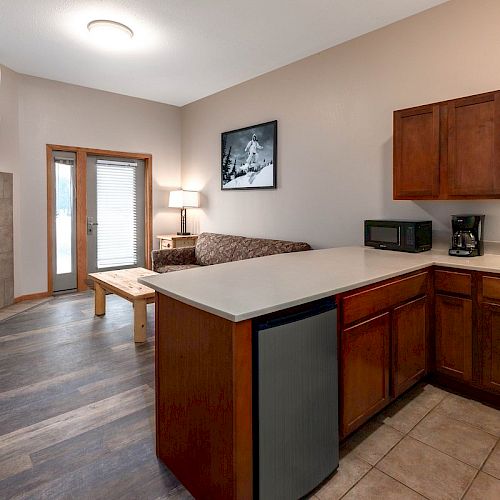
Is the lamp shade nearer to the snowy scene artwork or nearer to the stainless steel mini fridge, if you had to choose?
the snowy scene artwork

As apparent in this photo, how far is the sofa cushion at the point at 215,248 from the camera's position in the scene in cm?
455

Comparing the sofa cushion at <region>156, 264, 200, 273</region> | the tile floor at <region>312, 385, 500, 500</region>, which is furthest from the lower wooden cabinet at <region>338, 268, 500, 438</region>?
the sofa cushion at <region>156, 264, 200, 273</region>

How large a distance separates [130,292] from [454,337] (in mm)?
2512

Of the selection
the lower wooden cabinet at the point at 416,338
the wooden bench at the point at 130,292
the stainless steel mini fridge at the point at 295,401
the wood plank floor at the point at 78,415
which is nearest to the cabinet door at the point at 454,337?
the lower wooden cabinet at the point at 416,338

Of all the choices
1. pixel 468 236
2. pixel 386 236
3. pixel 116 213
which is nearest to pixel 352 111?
pixel 386 236

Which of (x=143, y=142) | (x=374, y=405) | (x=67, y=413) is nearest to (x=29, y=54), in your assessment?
(x=143, y=142)

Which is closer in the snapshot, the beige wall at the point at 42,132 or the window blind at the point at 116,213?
the beige wall at the point at 42,132

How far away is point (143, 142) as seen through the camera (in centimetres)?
558

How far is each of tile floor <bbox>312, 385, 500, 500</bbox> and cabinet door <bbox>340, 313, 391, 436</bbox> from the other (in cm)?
14

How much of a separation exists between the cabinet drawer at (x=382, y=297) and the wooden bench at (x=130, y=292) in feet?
6.16

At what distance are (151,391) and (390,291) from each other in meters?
1.62

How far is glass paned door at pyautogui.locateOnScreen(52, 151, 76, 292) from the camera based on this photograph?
4969 millimetres

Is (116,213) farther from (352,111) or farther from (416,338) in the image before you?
(416,338)

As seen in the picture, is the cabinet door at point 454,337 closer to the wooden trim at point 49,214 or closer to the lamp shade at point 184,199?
the lamp shade at point 184,199
